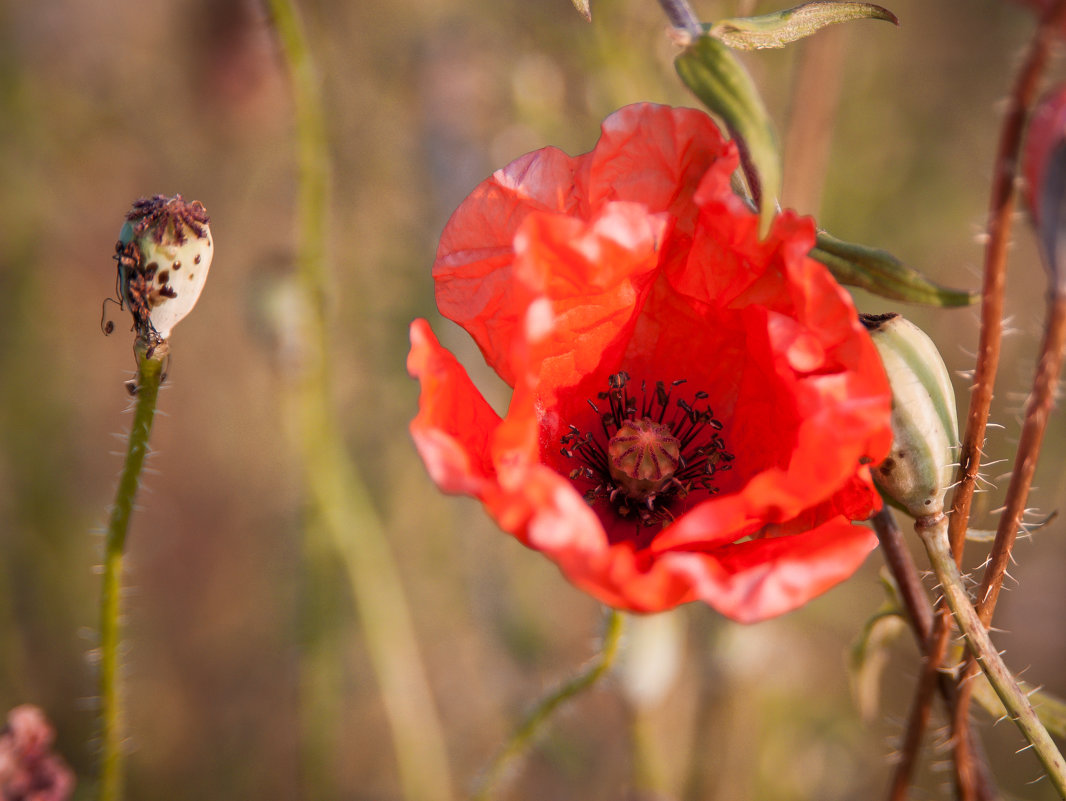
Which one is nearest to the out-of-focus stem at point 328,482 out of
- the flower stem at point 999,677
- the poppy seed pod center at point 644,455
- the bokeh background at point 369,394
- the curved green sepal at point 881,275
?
the bokeh background at point 369,394

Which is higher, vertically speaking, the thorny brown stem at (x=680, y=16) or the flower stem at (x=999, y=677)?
the thorny brown stem at (x=680, y=16)

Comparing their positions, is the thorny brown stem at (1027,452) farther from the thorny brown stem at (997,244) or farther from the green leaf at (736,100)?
the green leaf at (736,100)

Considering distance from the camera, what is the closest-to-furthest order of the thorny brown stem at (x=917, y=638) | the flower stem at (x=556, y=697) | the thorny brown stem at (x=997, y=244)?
the thorny brown stem at (x=997, y=244)
the thorny brown stem at (x=917, y=638)
the flower stem at (x=556, y=697)

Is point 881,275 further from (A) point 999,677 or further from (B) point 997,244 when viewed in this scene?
(A) point 999,677

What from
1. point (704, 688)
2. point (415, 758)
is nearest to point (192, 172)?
point (415, 758)

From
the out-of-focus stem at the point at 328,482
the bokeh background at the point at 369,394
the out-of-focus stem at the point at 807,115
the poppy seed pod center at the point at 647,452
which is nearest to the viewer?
the poppy seed pod center at the point at 647,452

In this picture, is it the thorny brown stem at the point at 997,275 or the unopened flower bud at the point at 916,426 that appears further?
the unopened flower bud at the point at 916,426

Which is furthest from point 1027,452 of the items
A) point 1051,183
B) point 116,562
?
point 116,562
